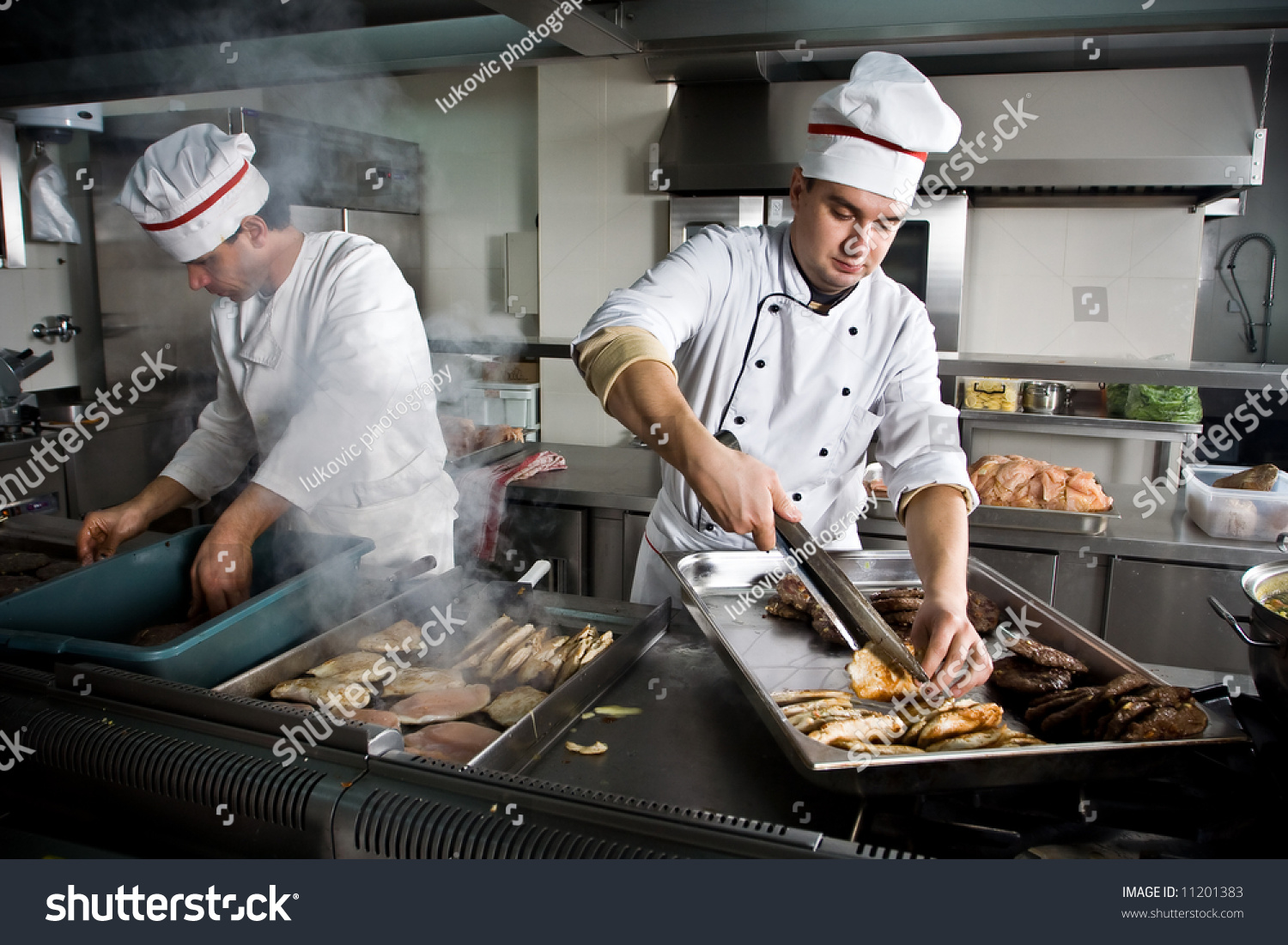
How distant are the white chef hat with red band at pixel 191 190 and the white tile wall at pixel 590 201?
3.63 m

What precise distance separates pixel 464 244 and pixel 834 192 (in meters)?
5.11

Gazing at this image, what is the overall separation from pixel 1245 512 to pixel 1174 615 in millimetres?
416

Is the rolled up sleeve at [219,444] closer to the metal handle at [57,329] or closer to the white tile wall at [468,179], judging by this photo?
the metal handle at [57,329]

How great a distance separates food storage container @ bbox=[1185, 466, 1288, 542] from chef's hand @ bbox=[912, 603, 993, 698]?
2.04m

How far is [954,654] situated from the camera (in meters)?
1.39

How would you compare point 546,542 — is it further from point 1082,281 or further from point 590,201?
point 1082,281

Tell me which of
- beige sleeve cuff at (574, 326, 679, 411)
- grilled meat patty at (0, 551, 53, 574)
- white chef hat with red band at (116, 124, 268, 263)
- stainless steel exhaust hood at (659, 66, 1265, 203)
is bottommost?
grilled meat patty at (0, 551, 53, 574)

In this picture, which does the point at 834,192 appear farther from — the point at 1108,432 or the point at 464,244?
the point at 464,244

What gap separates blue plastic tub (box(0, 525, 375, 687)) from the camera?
131cm

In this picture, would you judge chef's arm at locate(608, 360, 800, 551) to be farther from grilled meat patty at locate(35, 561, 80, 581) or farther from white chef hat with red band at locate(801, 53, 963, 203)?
grilled meat patty at locate(35, 561, 80, 581)

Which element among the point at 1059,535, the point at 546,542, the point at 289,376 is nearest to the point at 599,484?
the point at 546,542

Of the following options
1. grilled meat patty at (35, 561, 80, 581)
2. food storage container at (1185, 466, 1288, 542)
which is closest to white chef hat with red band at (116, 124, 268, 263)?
grilled meat patty at (35, 561, 80, 581)

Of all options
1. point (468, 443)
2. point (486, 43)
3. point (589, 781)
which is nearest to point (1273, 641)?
point (589, 781)

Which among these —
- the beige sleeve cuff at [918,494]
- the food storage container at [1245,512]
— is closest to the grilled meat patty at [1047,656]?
the beige sleeve cuff at [918,494]
